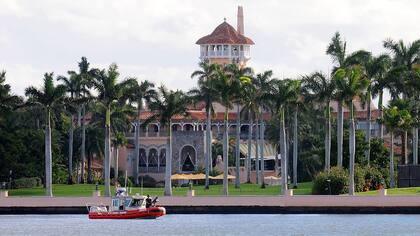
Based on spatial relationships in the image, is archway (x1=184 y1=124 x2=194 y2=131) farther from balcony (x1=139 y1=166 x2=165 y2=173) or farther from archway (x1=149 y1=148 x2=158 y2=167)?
balcony (x1=139 y1=166 x2=165 y2=173)

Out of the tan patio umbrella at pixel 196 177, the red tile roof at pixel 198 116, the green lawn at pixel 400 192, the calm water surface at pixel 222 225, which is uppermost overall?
the red tile roof at pixel 198 116

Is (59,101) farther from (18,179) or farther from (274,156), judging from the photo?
(274,156)

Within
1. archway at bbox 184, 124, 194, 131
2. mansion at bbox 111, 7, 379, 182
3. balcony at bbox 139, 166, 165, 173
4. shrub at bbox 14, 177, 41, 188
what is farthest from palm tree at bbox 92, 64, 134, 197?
archway at bbox 184, 124, 194, 131

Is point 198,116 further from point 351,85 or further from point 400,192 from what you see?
point 400,192

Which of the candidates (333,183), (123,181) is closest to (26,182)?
(123,181)

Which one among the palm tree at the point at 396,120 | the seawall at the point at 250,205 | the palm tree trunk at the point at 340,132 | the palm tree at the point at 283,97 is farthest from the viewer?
the palm tree at the point at 396,120

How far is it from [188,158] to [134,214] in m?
59.7

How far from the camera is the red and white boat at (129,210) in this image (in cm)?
10831

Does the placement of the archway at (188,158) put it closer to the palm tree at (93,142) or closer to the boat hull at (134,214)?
the palm tree at (93,142)

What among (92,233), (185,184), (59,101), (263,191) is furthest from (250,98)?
(92,233)

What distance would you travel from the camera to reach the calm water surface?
95250 mm

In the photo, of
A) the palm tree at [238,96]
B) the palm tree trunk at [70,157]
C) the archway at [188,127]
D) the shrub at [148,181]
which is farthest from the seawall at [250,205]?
the archway at [188,127]

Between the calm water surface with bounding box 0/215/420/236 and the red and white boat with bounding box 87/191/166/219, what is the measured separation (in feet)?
1.66

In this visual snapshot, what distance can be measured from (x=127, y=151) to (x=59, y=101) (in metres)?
45.4
